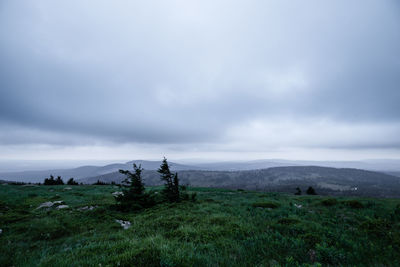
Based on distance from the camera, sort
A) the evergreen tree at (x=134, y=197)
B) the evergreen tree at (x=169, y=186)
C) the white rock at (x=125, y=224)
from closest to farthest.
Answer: the white rock at (x=125, y=224), the evergreen tree at (x=134, y=197), the evergreen tree at (x=169, y=186)

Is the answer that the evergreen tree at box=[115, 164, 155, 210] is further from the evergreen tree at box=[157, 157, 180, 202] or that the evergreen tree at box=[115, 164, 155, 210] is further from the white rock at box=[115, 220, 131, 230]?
the white rock at box=[115, 220, 131, 230]

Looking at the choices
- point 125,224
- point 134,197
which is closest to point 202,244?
point 125,224

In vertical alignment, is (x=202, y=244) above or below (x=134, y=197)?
above

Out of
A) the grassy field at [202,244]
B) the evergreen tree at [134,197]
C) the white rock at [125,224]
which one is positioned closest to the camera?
the grassy field at [202,244]

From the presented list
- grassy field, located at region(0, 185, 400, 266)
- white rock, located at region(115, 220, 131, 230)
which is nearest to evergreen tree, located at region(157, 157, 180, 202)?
white rock, located at region(115, 220, 131, 230)

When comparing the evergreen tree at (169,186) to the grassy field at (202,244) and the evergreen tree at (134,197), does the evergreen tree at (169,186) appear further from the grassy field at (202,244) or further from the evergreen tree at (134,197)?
the grassy field at (202,244)

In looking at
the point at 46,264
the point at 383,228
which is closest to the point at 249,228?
the point at 383,228

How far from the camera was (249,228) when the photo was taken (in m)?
7.25

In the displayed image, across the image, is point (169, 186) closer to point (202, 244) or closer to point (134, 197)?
point (134, 197)

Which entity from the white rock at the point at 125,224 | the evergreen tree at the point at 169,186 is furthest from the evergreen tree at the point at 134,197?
the white rock at the point at 125,224

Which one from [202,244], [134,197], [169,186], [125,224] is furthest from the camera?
[169,186]

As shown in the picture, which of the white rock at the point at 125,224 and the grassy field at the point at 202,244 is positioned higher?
the grassy field at the point at 202,244

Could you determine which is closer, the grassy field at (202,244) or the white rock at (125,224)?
the grassy field at (202,244)

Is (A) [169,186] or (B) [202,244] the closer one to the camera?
(B) [202,244]
